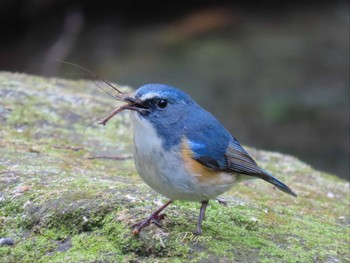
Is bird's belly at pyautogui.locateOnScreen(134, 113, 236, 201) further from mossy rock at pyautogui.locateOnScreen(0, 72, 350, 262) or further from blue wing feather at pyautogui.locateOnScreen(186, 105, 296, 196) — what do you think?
mossy rock at pyautogui.locateOnScreen(0, 72, 350, 262)

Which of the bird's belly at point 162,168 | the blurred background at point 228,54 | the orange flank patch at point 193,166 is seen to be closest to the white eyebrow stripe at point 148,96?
the bird's belly at point 162,168

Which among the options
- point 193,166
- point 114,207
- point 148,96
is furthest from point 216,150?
point 114,207

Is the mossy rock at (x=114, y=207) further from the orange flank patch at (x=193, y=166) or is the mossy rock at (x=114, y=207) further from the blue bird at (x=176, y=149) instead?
the orange flank patch at (x=193, y=166)

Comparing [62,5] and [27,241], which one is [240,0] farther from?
[27,241]

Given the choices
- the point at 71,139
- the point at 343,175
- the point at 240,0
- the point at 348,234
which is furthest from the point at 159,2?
the point at 348,234

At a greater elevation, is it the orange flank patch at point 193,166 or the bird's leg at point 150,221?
the orange flank patch at point 193,166

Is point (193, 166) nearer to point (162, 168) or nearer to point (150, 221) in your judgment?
point (162, 168)
